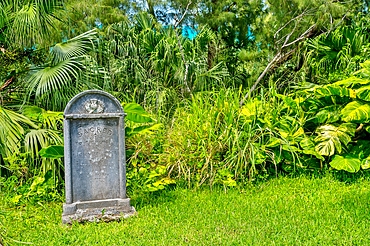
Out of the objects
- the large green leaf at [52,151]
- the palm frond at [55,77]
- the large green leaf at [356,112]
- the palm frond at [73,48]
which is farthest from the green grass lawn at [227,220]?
the palm frond at [73,48]

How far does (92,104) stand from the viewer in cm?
415

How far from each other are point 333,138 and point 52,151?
3657 mm

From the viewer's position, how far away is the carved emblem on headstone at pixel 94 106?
4141mm

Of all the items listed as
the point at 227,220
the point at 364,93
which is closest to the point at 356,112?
the point at 364,93

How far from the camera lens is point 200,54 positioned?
788cm

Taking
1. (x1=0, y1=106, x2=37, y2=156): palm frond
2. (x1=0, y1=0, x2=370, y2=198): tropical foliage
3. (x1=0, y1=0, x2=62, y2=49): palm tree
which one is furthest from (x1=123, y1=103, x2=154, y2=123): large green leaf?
(x1=0, y1=0, x2=62, y2=49): palm tree

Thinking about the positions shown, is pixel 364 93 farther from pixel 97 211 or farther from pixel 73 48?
pixel 73 48

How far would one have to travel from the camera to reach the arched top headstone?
13.4 feet

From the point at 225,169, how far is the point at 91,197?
1801 millimetres

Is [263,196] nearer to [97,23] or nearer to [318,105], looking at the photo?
[318,105]

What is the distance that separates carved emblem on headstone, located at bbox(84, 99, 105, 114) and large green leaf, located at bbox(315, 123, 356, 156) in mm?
2994

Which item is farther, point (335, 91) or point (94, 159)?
point (335, 91)

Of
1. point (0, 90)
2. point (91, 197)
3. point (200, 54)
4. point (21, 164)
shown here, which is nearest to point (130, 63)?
point (200, 54)

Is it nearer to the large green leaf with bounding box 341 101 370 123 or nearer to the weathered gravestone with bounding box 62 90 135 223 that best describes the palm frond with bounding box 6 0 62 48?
the weathered gravestone with bounding box 62 90 135 223
